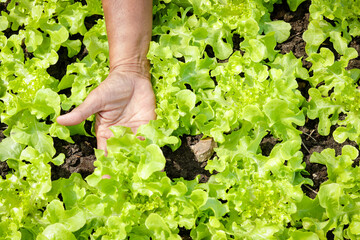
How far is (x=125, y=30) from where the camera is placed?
2.08m

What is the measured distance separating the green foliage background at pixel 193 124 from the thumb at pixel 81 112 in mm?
171

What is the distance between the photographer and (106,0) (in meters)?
2.10

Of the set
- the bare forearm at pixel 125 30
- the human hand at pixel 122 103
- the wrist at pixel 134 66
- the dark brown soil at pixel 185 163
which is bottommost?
the dark brown soil at pixel 185 163

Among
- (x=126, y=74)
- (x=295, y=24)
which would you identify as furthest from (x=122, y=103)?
(x=295, y=24)

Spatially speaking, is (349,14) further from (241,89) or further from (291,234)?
(291,234)

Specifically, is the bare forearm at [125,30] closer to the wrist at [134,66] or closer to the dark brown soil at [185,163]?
the wrist at [134,66]

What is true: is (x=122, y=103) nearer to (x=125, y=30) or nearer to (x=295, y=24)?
(x=125, y=30)

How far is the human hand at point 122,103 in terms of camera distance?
189cm

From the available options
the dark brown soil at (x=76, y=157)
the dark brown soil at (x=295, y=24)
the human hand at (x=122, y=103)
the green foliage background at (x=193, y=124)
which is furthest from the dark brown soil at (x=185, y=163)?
the dark brown soil at (x=295, y=24)

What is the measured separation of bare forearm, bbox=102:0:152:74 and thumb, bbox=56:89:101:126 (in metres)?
0.32

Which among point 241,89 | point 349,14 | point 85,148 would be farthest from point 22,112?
point 349,14

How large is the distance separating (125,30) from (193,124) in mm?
644

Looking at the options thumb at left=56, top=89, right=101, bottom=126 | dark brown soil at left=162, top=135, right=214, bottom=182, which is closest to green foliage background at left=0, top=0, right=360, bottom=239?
dark brown soil at left=162, top=135, right=214, bottom=182

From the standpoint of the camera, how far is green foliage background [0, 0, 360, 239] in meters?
1.75
